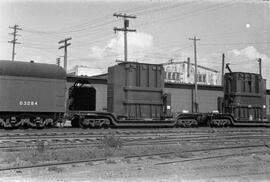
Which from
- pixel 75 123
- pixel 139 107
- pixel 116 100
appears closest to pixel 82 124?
pixel 75 123

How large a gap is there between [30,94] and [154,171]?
12150mm

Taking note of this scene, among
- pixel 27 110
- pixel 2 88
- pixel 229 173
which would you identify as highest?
pixel 2 88

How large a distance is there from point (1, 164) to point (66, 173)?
212 centimetres

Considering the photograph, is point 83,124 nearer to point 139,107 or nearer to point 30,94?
point 30,94

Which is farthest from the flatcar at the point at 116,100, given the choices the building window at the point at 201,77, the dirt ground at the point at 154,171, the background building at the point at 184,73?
the building window at the point at 201,77

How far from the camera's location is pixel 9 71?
1816cm

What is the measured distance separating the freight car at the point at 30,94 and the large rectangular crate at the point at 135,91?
11.7 feet

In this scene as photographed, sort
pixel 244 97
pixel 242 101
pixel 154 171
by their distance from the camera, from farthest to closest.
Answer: pixel 244 97 → pixel 242 101 → pixel 154 171

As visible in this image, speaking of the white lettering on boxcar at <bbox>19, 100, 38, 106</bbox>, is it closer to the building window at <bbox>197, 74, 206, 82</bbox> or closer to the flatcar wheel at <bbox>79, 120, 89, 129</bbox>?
the flatcar wheel at <bbox>79, 120, 89, 129</bbox>

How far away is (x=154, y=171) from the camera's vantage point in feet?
26.2

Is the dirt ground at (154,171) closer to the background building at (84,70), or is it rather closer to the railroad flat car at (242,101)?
the railroad flat car at (242,101)

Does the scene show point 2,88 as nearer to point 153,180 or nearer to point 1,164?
point 1,164

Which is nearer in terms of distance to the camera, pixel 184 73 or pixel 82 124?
pixel 82 124

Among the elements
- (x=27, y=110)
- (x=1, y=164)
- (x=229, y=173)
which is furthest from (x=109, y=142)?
(x=27, y=110)
